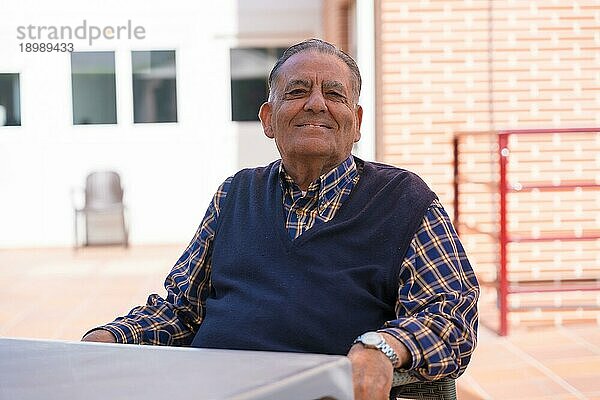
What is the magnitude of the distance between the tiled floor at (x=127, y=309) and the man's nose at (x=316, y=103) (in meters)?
2.17

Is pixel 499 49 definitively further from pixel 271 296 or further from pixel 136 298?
pixel 271 296

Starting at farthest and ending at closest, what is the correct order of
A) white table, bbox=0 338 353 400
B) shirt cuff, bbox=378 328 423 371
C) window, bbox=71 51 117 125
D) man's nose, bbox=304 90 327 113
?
window, bbox=71 51 117 125 < man's nose, bbox=304 90 327 113 < shirt cuff, bbox=378 328 423 371 < white table, bbox=0 338 353 400

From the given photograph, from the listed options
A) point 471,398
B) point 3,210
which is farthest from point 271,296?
point 3,210

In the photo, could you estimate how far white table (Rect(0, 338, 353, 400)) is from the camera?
1172 millimetres

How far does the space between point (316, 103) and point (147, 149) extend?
26.3ft

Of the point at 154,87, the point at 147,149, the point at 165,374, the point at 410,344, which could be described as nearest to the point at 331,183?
the point at 410,344

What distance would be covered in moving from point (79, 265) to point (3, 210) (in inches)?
54.6

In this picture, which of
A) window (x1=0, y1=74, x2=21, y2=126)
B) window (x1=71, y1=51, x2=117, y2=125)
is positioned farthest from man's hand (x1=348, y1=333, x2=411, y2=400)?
window (x1=0, y1=74, x2=21, y2=126)

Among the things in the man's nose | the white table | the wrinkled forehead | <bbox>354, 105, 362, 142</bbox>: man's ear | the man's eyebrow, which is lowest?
the white table

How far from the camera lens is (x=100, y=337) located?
1842 mm

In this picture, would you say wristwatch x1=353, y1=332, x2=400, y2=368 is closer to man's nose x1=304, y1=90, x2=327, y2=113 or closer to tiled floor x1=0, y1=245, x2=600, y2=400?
man's nose x1=304, y1=90, x2=327, y2=113

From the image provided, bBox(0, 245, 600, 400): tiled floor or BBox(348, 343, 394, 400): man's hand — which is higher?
BBox(348, 343, 394, 400): man's hand

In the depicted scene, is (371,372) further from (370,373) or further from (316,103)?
(316,103)

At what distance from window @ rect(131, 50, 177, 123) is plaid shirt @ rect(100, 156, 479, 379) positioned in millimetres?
6435
